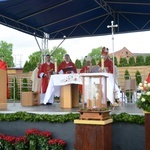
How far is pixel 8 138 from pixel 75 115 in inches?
55.7

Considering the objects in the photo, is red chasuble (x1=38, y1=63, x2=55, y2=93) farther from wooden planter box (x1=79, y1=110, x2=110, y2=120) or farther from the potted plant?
wooden planter box (x1=79, y1=110, x2=110, y2=120)

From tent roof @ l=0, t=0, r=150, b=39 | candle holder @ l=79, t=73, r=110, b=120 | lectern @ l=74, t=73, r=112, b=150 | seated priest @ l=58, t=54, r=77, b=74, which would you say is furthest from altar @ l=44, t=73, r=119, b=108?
tent roof @ l=0, t=0, r=150, b=39

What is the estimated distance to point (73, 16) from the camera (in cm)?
1155

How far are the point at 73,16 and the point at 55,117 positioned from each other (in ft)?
20.0

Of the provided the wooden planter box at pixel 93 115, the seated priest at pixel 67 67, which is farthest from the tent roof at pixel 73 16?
the wooden planter box at pixel 93 115

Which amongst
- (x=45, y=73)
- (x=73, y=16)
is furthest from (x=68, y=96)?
(x=73, y=16)

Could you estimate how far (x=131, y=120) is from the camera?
5641 mm

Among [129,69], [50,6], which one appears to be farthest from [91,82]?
[129,69]

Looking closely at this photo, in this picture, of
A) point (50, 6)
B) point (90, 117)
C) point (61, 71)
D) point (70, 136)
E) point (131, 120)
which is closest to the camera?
point (90, 117)

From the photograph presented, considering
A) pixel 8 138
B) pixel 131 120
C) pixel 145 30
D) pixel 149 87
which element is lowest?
pixel 8 138

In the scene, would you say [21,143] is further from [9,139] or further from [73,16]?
[73,16]

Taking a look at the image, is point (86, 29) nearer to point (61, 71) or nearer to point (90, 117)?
point (61, 71)

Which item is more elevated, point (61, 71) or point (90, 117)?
point (61, 71)

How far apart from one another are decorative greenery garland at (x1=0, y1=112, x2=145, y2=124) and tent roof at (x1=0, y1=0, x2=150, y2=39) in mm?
3836
